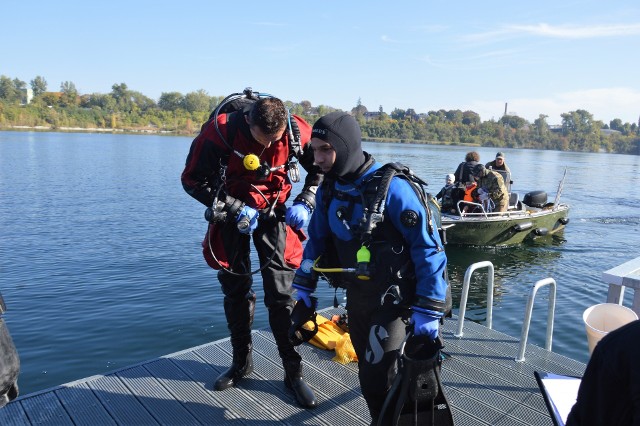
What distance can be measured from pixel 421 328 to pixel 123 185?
23333 mm

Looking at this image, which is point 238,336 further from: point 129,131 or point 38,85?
point 38,85

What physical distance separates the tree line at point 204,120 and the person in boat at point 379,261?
92243 millimetres

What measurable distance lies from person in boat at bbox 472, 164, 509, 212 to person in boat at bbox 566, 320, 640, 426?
36.9 feet

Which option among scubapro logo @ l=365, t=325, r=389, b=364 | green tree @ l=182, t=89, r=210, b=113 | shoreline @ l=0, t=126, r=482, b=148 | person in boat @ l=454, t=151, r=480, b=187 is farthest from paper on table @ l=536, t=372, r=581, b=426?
green tree @ l=182, t=89, r=210, b=113

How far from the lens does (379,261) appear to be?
251 cm

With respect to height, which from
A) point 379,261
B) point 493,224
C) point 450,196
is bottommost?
point 493,224

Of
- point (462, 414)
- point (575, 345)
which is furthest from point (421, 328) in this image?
point (575, 345)

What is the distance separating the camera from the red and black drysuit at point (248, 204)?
3264 millimetres

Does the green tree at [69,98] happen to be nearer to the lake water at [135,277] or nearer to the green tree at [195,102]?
the green tree at [195,102]

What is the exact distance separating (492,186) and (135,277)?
27.8 feet

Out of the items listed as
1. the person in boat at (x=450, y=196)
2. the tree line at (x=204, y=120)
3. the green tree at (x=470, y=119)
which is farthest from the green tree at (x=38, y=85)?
the person in boat at (x=450, y=196)

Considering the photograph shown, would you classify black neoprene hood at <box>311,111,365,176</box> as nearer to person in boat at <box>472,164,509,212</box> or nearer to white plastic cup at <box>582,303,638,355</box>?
white plastic cup at <box>582,303,638,355</box>

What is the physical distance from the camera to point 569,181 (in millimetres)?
35969

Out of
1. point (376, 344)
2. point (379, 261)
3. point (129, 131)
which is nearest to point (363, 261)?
point (379, 261)
